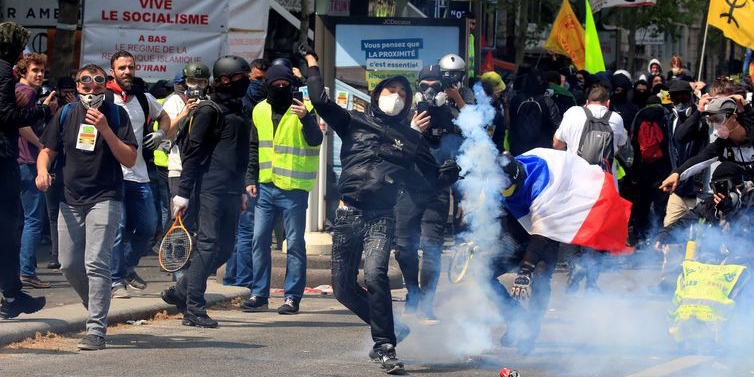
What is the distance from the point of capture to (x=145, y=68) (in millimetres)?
16250

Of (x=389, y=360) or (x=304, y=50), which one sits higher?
(x=304, y=50)

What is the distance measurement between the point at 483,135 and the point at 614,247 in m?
1.07

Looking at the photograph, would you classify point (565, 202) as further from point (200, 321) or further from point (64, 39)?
point (64, 39)

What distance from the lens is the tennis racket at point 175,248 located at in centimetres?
891

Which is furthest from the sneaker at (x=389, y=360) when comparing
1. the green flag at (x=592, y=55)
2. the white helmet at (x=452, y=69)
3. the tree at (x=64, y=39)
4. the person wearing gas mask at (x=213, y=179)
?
the green flag at (x=592, y=55)

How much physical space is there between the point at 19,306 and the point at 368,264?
2.43 meters

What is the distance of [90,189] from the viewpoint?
7824mm

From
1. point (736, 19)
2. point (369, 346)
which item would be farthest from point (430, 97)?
point (736, 19)

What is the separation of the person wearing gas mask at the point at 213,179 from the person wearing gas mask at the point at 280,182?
579 millimetres

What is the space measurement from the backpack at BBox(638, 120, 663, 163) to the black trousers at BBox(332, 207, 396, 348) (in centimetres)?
723

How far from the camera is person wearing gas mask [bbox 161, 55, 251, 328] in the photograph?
8891 millimetres

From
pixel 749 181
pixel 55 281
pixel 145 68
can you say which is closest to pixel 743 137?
pixel 749 181

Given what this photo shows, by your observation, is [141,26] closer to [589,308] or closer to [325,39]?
[325,39]

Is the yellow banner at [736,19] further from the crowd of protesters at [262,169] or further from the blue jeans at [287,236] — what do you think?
the blue jeans at [287,236]
